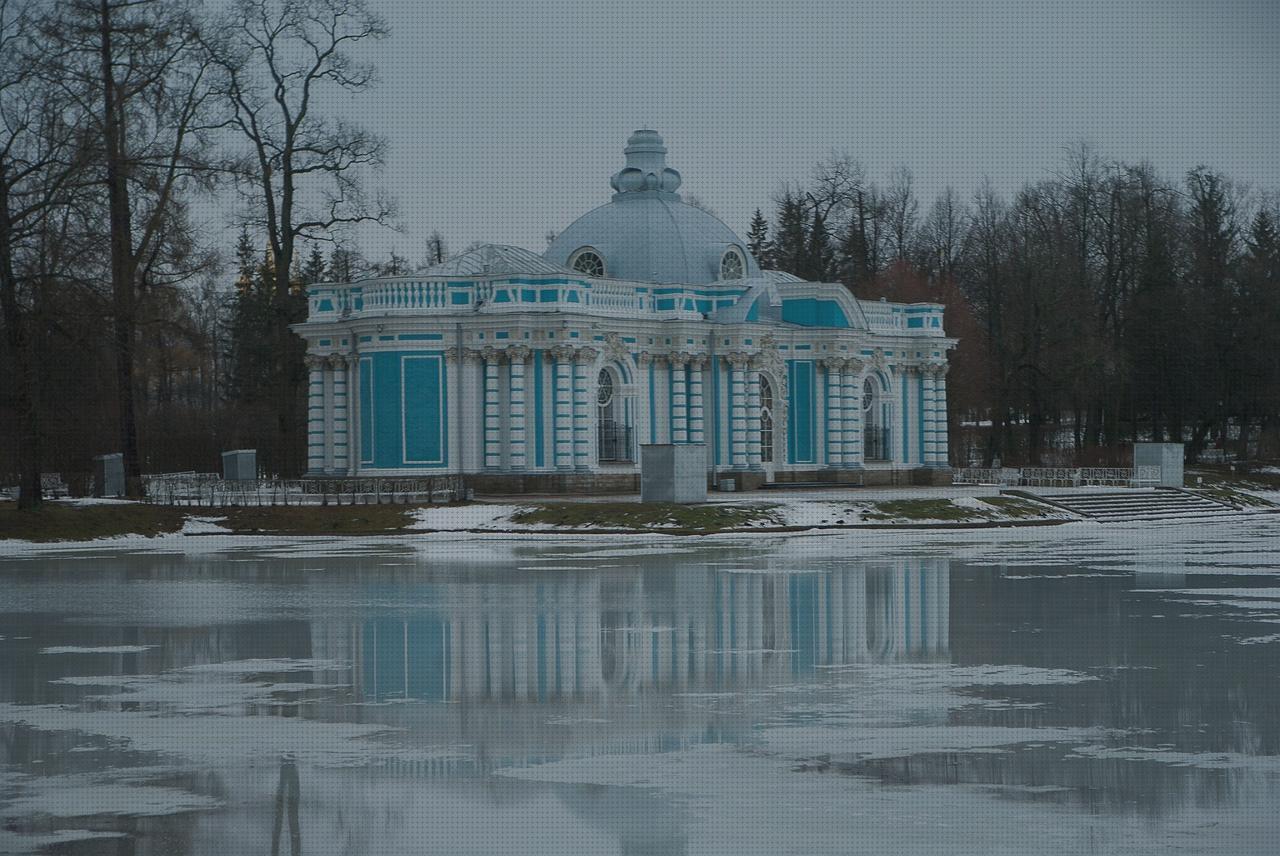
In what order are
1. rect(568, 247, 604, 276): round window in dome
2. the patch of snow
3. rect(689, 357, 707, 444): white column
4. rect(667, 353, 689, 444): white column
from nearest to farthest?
the patch of snow
rect(667, 353, 689, 444): white column
rect(689, 357, 707, 444): white column
rect(568, 247, 604, 276): round window in dome

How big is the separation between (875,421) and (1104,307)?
23.5 meters

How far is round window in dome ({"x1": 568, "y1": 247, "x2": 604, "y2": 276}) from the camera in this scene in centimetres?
5438

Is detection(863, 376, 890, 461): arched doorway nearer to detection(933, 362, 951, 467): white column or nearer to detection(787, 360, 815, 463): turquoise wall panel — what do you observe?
detection(933, 362, 951, 467): white column

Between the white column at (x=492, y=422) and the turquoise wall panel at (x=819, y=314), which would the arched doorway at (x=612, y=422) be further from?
the turquoise wall panel at (x=819, y=314)

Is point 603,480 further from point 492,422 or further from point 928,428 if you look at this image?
point 928,428

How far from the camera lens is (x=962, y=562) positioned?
30125mm

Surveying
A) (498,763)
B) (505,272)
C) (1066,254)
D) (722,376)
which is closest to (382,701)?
(498,763)

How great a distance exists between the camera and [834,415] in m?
55.2

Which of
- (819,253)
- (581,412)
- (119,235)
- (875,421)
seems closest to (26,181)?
(119,235)

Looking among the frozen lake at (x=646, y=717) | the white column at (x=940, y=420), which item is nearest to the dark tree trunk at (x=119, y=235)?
the frozen lake at (x=646, y=717)

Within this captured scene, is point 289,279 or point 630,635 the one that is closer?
point 630,635

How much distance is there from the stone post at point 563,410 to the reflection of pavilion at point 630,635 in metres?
21.5

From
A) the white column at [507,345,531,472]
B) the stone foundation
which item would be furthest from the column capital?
the white column at [507,345,531,472]

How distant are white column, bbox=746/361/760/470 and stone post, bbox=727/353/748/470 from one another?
0.24 meters
